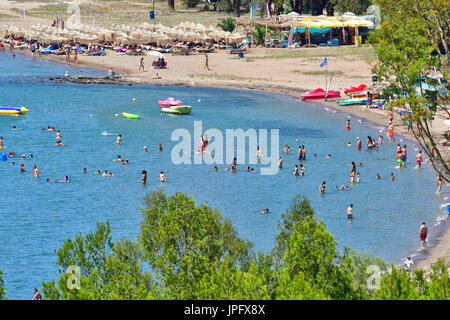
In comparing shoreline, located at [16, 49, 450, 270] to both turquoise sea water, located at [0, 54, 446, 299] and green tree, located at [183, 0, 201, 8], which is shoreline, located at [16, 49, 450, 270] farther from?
green tree, located at [183, 0, 201, 8]

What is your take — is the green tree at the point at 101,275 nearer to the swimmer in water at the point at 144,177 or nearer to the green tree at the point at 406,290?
the green tree at the point at 406,290

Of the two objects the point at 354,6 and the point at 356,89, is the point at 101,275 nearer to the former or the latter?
the point at 356,89

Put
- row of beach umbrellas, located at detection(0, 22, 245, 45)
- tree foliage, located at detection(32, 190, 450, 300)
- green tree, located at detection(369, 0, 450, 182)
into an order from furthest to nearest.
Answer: row of beach umbrellas, located at detection(0, 22, 245, 45) < green tree, located at detection(369, 0, 450, 182) < tree foliage, located at detection(32, 190, 450, 300)

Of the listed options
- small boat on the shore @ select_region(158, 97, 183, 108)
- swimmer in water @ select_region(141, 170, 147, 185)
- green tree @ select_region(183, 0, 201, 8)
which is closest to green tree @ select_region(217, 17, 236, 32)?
green tree @ select_region(183, 0, 201, 8)

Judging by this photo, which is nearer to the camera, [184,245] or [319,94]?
[184,245]

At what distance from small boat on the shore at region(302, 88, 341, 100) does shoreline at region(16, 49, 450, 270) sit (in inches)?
27.7

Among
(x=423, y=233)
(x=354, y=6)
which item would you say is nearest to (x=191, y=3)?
(x=354, y=6)

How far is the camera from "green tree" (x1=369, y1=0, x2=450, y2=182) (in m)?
29.0

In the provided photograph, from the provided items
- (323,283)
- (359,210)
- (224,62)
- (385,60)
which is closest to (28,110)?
(224,62)

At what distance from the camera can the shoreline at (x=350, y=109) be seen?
117 ft

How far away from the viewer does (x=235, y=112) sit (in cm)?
6812

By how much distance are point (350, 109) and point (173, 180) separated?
24.7m

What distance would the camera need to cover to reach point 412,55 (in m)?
30.6

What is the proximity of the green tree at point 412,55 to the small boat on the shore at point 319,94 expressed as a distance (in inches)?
1418
